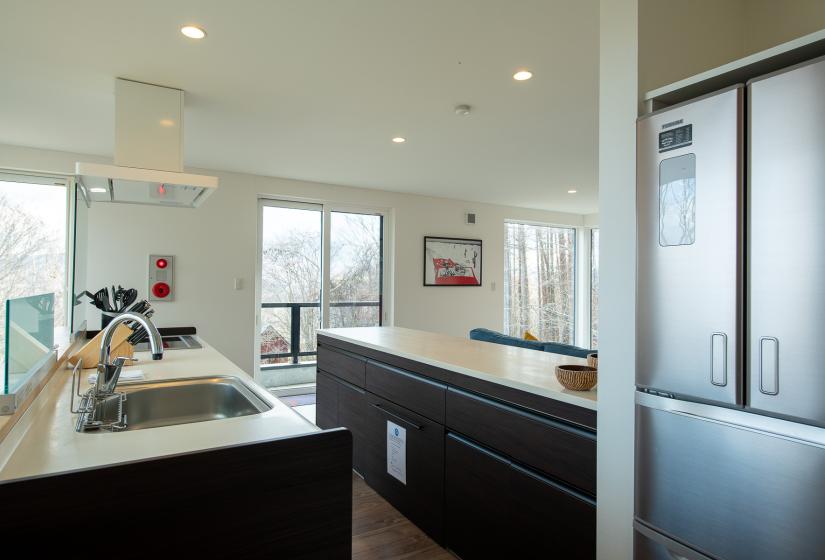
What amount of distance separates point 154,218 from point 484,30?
12.5 feet

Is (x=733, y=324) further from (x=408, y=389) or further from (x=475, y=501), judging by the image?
(x=408, y=389)

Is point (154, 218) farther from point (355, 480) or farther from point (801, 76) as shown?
point (801, 76)

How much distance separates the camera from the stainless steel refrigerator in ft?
3.26

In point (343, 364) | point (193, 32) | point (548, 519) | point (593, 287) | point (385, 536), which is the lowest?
point (385, 536)

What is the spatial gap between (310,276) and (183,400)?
3787mm

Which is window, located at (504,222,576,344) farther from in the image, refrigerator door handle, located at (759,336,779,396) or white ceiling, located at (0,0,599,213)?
refrigerator door handle, located at (759,336,779,396)

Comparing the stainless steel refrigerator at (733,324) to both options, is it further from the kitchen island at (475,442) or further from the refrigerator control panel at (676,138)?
the kitchen island at (475,442)

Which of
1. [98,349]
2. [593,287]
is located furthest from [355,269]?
[593,287]

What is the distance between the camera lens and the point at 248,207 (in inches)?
205

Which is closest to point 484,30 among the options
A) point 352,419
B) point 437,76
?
point 437,76

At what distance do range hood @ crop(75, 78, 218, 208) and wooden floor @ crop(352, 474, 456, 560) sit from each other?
198 centimetres

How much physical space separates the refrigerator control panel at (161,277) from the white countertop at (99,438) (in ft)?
10.7

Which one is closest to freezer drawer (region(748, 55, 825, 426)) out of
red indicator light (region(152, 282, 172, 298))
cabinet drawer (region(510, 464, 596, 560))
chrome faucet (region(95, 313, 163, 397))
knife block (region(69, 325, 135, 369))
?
cabinet drawer (region(510, 464, 596, 560))

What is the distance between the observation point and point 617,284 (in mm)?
1435
